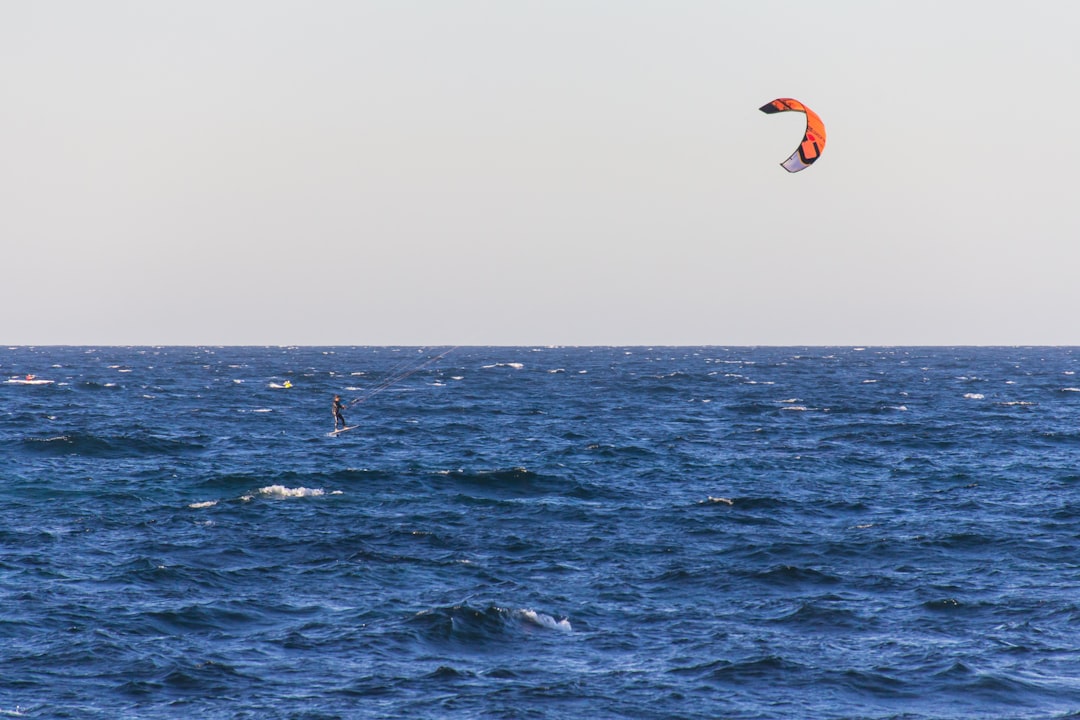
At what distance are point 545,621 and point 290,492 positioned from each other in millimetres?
20155

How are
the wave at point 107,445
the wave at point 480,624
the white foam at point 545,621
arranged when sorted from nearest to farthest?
the wave at point 480,624, the white foam at point 545,621, the wave at point 107,445

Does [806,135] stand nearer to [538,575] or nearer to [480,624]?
[538,575]

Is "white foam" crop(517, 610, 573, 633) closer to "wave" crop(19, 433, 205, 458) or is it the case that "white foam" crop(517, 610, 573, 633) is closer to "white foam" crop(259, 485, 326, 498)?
"white foam" crop(259, 485, 326, 498)

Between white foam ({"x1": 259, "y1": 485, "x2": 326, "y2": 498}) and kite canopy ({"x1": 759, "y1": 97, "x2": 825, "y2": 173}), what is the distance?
21.6 meters

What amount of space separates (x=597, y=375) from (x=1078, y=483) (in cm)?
10500

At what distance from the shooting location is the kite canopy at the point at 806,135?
37.7m

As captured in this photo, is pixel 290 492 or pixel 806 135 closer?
pixel 806 135

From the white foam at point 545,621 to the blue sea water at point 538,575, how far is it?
0.36 feet

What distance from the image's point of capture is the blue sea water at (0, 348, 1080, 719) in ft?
70.9

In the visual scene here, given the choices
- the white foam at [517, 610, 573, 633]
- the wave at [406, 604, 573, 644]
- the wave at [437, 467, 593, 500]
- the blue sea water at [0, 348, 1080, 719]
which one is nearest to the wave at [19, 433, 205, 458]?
the blue sea water at [0, 348, 1080, 719]

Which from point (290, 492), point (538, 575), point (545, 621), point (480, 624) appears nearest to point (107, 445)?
point (290, 492)

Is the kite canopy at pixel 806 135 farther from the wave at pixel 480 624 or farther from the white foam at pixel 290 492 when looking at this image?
the white foam at pixel 290 492

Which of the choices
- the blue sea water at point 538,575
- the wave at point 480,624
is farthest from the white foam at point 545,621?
the blue sea water at point 538,575

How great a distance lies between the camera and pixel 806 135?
3906 centimetres
